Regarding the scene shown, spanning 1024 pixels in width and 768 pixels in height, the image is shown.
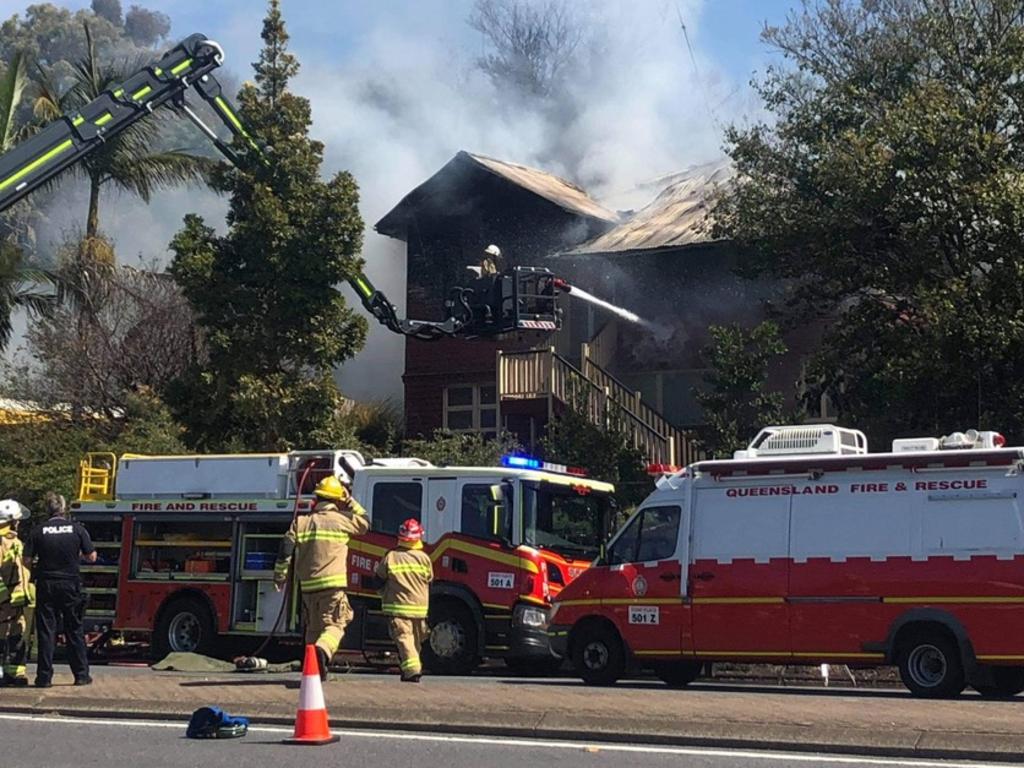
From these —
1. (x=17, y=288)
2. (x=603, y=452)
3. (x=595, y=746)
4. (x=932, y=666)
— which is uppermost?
(x=17, y=288)

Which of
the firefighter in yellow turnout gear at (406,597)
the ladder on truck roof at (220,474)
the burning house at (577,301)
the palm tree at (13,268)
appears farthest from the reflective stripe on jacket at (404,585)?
the palm tree at (13,268)

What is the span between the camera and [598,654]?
13.7 meters

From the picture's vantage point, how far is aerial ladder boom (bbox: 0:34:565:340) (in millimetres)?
Answer: 17406

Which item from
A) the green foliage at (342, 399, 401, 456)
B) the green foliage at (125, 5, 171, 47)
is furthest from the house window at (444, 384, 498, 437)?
the green foliage at (125, 5, 171, 47)

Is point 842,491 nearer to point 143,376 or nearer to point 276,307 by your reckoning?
point 276,307

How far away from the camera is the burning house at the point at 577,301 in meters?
26.9

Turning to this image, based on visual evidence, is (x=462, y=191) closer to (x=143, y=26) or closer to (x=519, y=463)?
(x=519, y=463)

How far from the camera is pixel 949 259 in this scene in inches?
773

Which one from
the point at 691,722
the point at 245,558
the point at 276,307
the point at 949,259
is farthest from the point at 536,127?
the point at 691,722

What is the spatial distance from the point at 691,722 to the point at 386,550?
724cm

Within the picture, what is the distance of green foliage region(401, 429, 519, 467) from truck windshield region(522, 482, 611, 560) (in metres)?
6.46

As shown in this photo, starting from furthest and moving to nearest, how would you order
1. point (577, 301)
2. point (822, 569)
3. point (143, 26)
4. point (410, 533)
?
point (143, 26)
point (577, 301)
point (410, 533)
point (822, 569)

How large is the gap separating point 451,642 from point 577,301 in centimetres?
1578

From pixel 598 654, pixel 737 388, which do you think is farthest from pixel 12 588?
pixel 737 388
